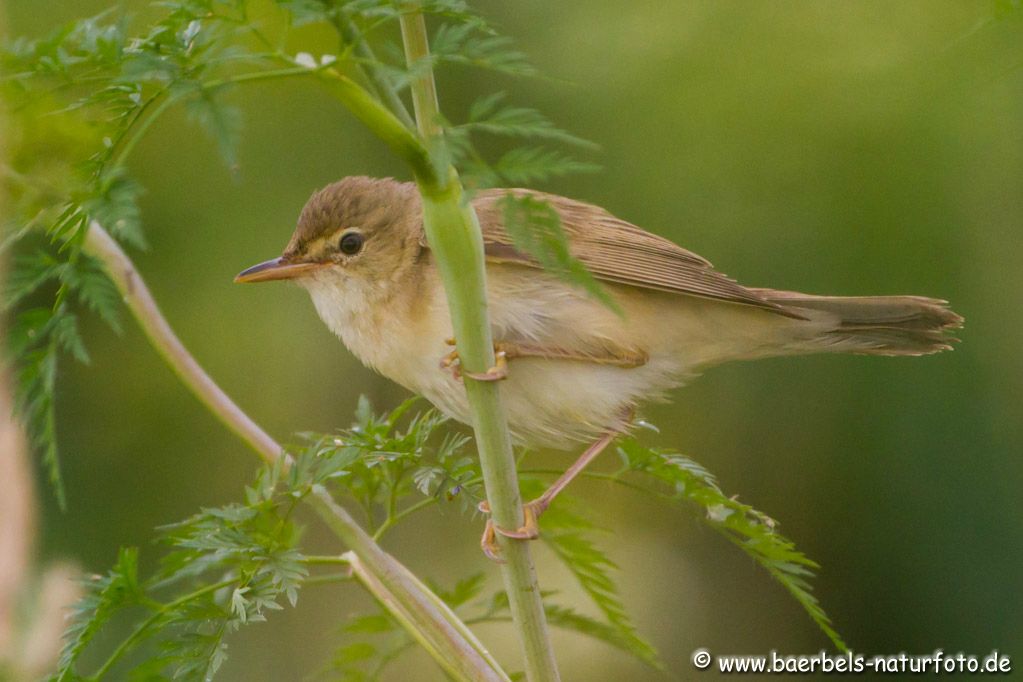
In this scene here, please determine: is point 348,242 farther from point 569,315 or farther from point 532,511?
point 532,511

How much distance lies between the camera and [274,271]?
9.14 ft

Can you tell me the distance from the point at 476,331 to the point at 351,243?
143 cm

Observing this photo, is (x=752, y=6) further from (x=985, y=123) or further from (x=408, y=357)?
(x=408, y=357)

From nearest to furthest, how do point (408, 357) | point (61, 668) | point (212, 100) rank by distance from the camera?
point (212, 100)
point (61, 668)
point (408, 357)

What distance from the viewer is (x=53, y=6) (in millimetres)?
3205

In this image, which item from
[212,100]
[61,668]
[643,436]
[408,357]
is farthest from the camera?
[643,436]

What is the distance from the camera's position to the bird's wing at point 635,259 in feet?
9.15

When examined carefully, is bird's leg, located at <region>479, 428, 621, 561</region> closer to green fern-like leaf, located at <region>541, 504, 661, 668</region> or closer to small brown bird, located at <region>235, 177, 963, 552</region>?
green fern-like leaf, located at <region>541, 504, 661, 668</region>

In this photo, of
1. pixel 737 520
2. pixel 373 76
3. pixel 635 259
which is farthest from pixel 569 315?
pixel 373 76

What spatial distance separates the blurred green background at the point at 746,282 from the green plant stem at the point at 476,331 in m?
1.42

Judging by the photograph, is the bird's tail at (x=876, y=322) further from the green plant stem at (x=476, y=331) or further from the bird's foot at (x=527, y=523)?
the green plant stem at (x=476, y=331)

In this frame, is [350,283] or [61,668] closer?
[61,668]

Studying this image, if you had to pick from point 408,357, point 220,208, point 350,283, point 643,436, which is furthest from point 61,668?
point 643,436

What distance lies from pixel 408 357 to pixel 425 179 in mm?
1357
